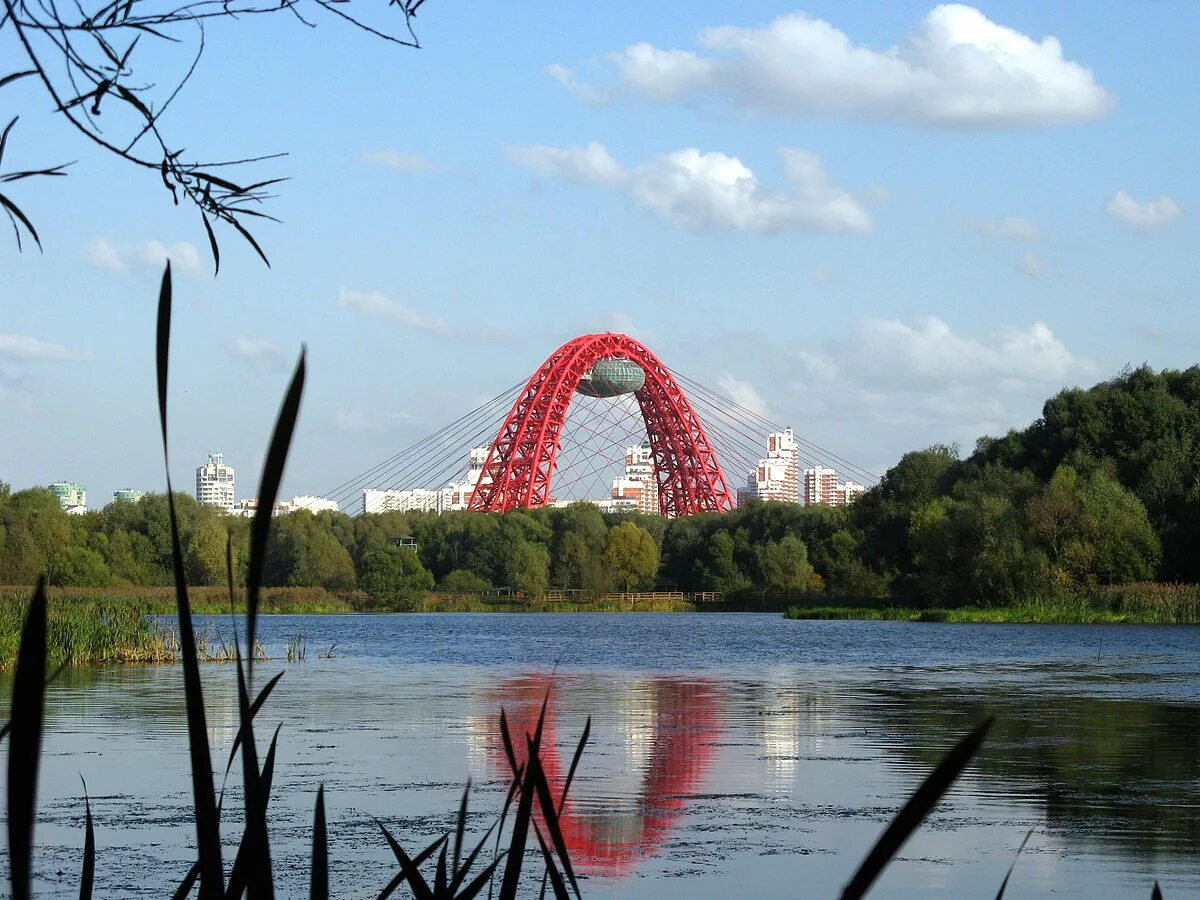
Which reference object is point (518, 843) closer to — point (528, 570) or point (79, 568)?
point (79, 568)

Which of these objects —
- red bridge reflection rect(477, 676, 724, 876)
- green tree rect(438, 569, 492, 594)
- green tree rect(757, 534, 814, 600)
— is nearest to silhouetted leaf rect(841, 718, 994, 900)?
red bridge reflection rect(477, 676, 724, 876)

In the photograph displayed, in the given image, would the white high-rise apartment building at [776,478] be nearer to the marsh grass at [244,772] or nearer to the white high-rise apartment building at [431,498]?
the white high-rise apartment building at [431,498]

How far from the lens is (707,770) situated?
13789 millimetres

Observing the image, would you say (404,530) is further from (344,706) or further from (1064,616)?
(344,706)

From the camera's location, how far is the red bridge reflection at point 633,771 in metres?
10.0

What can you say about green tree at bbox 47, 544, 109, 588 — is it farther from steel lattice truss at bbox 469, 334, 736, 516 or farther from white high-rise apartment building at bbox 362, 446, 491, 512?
white high-rise apartment building at bbox 362, 446, 491, 512

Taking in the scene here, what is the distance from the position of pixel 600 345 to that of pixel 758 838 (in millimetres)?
81631

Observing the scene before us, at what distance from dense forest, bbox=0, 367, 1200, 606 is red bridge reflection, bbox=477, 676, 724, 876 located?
30.1m

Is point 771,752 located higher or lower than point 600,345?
lower

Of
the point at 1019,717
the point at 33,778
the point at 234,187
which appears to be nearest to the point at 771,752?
the point at 1019,717

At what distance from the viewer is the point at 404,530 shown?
86.3 metres

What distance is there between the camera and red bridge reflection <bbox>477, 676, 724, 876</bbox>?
33.0ft

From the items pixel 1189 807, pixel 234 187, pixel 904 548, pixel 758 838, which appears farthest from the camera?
pixel 904 548

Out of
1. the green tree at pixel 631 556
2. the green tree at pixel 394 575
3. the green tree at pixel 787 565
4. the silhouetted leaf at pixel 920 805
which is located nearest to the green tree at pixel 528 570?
the green tree at pixel 631 556
